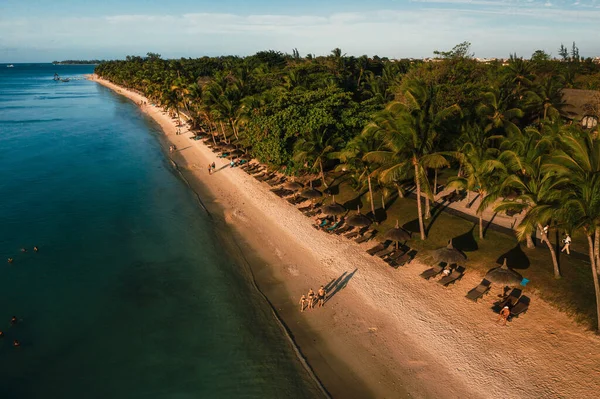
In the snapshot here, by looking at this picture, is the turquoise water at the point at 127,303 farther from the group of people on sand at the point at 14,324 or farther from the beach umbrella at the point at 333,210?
the beach umbrella at the point at 333,210

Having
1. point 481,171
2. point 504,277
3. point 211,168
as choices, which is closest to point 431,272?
point 504,277

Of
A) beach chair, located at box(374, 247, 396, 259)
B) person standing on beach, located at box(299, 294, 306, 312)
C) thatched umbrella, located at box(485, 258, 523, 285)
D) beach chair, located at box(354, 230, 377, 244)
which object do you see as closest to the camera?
thatched umbrella, located at box(485, 258, 523, 285)

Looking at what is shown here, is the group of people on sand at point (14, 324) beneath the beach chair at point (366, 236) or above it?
beneath

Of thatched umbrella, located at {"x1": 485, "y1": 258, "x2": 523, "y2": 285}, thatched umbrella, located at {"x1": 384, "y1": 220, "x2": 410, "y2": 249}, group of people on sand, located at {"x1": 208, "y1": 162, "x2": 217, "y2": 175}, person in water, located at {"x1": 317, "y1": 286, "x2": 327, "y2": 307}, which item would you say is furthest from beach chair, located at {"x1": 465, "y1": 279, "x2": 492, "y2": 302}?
group of people on sand, located at {"x1": 208, "y1": 162, "x2": 217, "y2": 175}

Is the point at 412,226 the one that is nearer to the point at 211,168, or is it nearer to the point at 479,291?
the point at 479,291

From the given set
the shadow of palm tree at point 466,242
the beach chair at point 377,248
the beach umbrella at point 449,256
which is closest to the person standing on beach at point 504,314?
the beach umbrella at point 449,256

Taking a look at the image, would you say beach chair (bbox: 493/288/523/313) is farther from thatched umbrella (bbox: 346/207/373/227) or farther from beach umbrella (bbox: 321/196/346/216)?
beach umbrella (bbox: 321/196/346/216)

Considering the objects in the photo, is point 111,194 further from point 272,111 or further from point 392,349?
point 392,349

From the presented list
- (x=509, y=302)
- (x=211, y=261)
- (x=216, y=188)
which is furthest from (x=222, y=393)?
(x=216, y=188)
